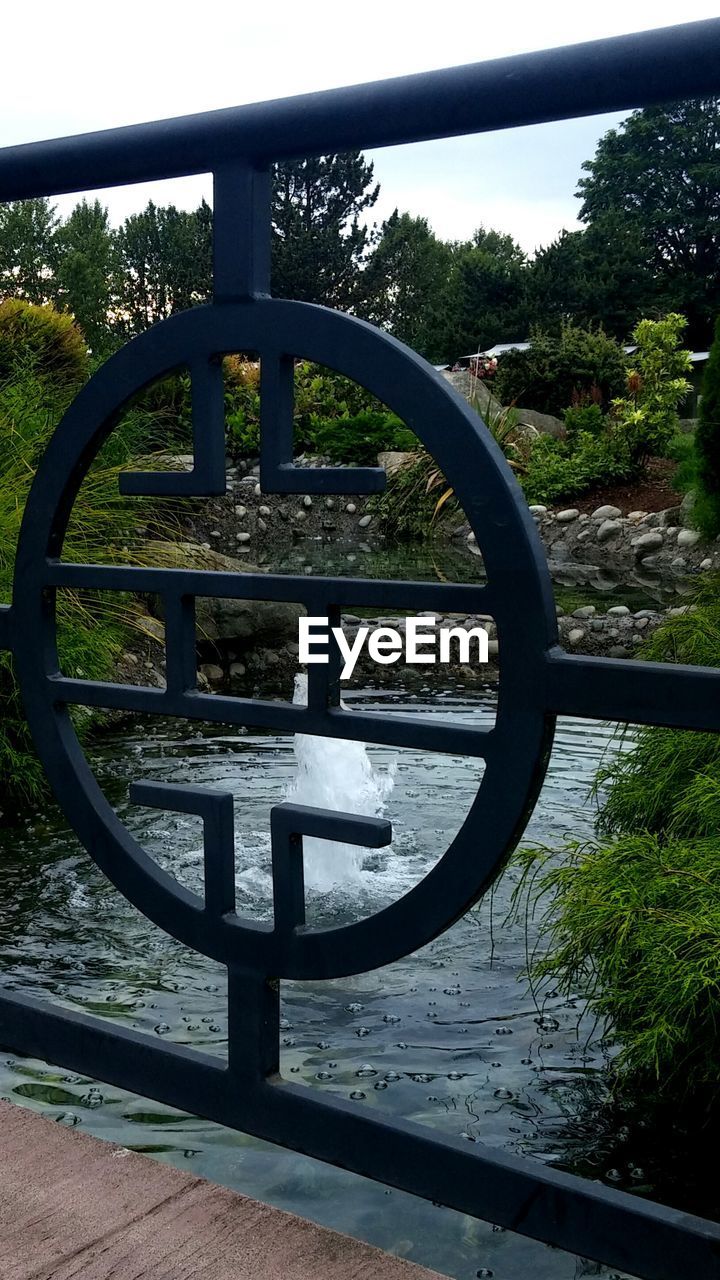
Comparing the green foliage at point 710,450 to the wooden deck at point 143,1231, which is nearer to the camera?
the wooden deck at point 143,1231

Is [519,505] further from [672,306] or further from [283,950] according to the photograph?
[672,306]

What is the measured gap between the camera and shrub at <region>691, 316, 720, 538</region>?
6336mm

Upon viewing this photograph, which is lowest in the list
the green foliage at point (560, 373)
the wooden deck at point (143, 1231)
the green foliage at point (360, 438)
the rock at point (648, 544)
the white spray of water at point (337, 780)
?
the white spray of water at point (337, 780)

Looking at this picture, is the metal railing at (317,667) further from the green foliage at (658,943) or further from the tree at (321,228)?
the tree at (321,228)

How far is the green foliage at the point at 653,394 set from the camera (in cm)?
1392

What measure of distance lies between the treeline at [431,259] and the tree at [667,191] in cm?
3

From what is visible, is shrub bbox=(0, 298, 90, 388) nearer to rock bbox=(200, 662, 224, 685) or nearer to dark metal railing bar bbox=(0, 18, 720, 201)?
rock bbox=(200, 662, 224, 685)

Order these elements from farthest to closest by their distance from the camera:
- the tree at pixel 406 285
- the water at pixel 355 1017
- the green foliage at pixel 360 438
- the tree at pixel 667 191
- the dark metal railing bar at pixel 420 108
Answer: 1. the tree at pixel 406 285
2. the tree at pixel 667 191
3. the green foliage at pixel 360 438
4. the water at pixel 355 1017
5. the dark metal railing bar at pixel 420 108

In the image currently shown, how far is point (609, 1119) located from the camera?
2217mm

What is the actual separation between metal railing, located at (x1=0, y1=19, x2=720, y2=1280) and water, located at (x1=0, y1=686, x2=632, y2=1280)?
2.51 ft

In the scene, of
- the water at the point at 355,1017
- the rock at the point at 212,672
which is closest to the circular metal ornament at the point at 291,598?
the water at the point at 355,1017

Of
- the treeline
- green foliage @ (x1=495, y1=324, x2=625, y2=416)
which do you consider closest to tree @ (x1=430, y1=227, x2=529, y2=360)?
the treeline

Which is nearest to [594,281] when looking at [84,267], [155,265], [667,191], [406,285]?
[667,191]

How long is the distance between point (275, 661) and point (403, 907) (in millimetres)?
5860
